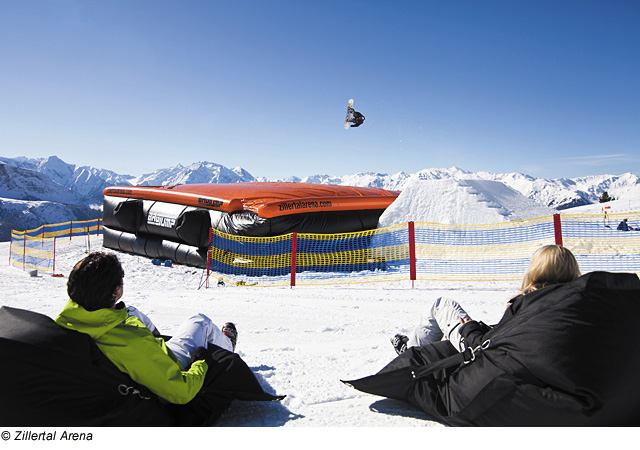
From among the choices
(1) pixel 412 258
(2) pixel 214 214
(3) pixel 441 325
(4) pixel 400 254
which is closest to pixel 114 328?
(3) pixel 441 325

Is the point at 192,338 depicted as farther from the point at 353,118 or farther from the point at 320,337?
the point at 353,118

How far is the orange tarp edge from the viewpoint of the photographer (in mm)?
10492

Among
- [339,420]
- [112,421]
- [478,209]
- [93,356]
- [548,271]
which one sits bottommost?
[339,420]

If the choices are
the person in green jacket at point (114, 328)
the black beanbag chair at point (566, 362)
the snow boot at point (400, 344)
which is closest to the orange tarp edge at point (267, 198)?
the snow boot at point (400, 344)

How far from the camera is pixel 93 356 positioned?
1606mm

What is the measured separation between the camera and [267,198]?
35.5ft

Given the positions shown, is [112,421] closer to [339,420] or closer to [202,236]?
[339,420]

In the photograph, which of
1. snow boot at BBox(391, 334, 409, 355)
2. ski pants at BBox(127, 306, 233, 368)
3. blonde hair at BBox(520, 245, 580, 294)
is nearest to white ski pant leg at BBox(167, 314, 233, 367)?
ski pants at BBox(127, 306, 233, 368)

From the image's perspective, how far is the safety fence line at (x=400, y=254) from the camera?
849cm

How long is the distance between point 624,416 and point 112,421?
216 cm

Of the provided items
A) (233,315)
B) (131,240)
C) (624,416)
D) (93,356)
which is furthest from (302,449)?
(131,240)

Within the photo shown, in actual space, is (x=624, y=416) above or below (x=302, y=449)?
above

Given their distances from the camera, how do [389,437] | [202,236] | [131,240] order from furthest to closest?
[131,240] < [202,236] < [389,437]

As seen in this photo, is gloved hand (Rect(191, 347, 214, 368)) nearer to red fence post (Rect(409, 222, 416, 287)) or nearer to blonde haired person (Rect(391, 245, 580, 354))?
blonde haired person (Rect(391, 245, 580, 354))
